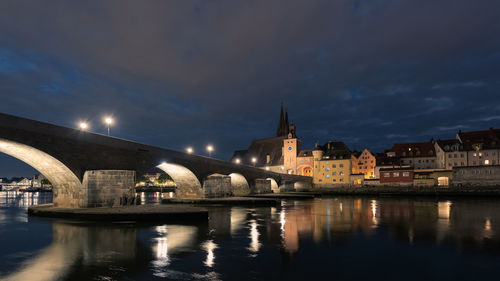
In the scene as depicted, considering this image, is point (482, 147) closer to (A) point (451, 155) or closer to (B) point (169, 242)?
(A) point (451, 155)

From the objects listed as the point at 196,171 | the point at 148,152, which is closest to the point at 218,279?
the point at 148,152

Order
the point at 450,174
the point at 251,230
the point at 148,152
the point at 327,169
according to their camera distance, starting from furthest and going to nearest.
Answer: the point at 327,169 < the point at 450,174 < the point at 148,152 < the point at 251,230

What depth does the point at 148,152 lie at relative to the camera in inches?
1188

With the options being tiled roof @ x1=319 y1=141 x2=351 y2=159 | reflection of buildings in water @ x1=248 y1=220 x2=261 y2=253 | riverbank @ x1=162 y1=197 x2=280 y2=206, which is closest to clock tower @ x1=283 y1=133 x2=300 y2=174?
tiled roof @ x1=319 y1=141 x2=351 y2=159

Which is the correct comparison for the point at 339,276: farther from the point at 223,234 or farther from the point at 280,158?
the point at 280,158

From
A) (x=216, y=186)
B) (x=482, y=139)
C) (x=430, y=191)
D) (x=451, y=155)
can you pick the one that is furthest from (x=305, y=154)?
(x=216, y=186)

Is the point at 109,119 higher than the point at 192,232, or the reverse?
the point at 109,119

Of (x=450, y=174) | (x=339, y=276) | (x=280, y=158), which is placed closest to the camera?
(x=339, y=276)

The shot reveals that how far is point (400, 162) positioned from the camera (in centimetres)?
8388

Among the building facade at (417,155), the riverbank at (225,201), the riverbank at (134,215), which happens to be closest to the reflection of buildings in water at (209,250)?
the riverbank at (134,215)

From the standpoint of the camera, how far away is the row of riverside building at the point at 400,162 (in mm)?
67056

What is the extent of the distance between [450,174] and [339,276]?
69.5 metres

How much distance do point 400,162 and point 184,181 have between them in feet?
210

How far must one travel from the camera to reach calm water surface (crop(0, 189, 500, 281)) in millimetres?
9086
